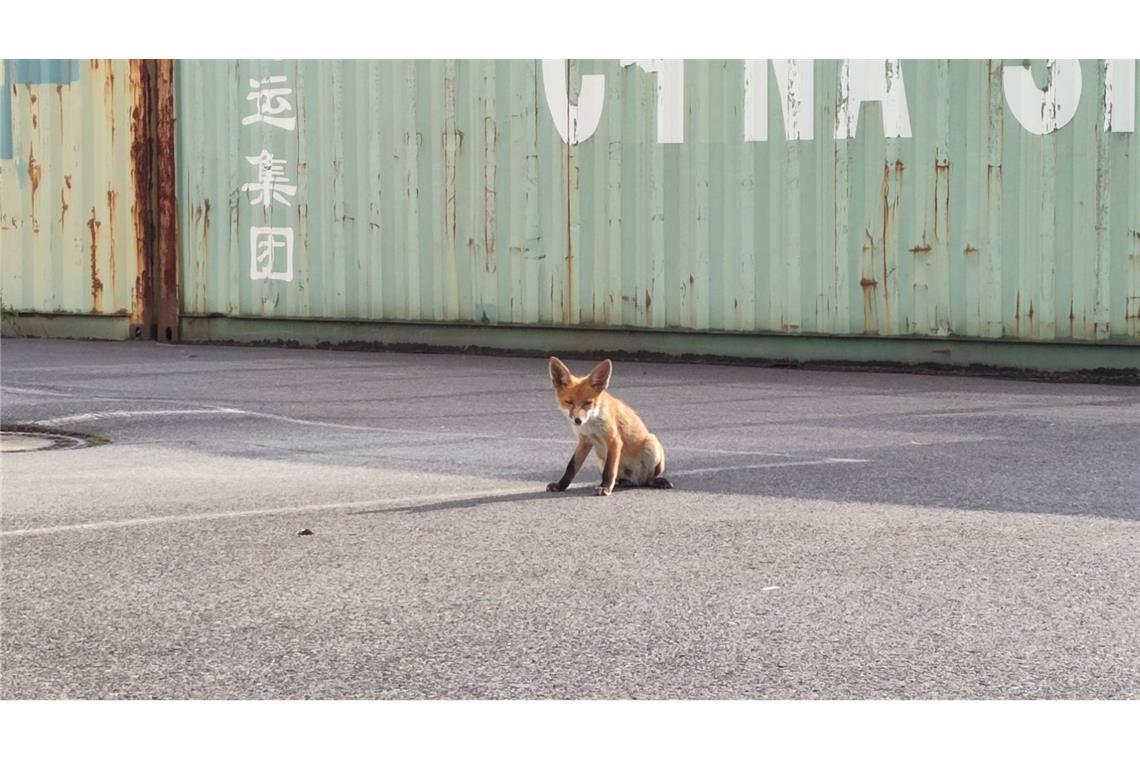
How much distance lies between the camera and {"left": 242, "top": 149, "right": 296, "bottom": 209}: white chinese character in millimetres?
17078

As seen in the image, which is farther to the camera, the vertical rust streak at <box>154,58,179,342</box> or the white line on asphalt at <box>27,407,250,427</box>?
the vertical rust streak at <box>154,58,179,342</box>

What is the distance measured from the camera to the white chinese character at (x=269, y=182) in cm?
1708

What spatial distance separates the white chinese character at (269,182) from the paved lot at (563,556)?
5831mm

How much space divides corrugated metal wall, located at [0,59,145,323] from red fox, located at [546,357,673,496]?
1123 cm

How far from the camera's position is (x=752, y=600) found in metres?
5.45

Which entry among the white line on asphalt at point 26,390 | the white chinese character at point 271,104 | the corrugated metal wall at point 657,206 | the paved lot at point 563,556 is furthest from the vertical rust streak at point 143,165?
the paved lot at point 563,556

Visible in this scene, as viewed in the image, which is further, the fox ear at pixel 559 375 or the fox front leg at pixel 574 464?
the fox front leg at pixel 574 464

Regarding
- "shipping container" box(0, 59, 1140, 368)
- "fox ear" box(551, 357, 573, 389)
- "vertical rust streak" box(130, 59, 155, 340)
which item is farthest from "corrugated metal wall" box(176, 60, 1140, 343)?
"fox ear" box(551, 357, 573, 389)

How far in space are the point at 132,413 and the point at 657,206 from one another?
5.73 meters

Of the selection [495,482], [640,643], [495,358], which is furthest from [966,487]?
[495,358]

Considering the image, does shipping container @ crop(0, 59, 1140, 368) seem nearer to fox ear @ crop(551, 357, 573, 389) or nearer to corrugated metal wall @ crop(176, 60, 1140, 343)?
Result: corrugated metal wall @ crop(176, 60, 1140, 343)

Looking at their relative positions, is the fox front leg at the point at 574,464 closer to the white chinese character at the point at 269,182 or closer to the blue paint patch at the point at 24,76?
the white chinese character at the point at 269,182

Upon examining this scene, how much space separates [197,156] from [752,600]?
1334 cm

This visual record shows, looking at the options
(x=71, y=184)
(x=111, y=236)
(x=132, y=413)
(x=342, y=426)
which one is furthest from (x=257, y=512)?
(x=71, y=184)
